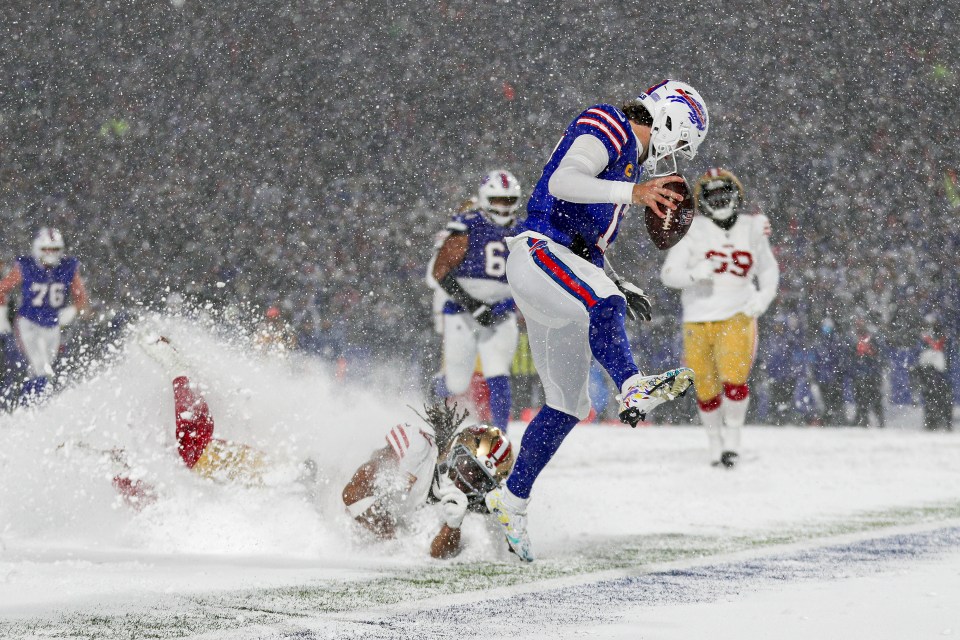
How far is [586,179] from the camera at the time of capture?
393 cm

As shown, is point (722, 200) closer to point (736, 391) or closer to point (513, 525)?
point (736, 391)

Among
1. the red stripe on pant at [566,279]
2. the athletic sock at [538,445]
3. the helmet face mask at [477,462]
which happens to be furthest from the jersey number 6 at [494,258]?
the red stripe on pant at [566,279]

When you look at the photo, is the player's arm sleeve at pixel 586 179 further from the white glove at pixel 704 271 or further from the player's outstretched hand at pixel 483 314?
the white glove at pixel 704 271

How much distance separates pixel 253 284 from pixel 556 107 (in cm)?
566

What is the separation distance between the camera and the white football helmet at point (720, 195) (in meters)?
8.13

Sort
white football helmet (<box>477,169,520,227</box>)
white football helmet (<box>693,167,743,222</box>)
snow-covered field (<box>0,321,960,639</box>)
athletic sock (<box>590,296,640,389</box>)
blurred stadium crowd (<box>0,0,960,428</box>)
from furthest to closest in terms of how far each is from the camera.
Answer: blurred stadium crowd (<box>0,0,960,428</box>)
white football helmet (<box>693,167,743,222</box>)
white football helmet (<box>477,169,520,227</box>)
athletic sock (<box>590,296,640,389</box>)
snow-covered field (<box>0,321,960,639</box>)

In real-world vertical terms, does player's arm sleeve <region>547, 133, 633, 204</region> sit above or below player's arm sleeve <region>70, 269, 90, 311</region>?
below

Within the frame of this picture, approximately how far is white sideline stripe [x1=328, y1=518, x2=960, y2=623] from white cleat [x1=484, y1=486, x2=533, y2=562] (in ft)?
0.91

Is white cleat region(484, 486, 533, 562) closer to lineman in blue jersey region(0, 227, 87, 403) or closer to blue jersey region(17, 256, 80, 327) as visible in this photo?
lineman in blue jersey region(0, 227, 87, 403)

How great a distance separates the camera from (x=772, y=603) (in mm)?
3533

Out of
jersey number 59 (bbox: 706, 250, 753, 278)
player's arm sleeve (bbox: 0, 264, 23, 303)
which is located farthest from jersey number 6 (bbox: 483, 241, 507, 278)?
player's arm sleeve (bbox: 0, 264, 23, 303)

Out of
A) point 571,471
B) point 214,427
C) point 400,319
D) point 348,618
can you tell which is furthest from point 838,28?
point 348,618

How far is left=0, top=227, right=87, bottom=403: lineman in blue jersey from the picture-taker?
10.4 m

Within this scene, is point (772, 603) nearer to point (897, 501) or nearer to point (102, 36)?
point (897, 501)
